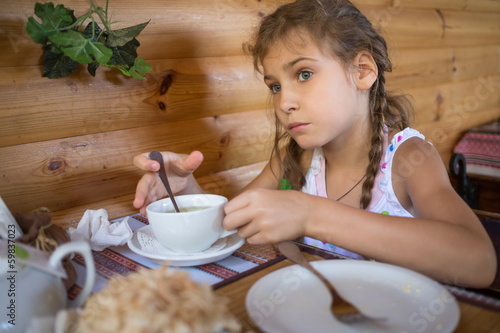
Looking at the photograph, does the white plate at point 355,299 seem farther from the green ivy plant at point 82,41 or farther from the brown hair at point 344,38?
the green ivy plant at point 82,41

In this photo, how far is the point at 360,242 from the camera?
0.77 m

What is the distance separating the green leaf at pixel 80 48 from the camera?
3.40ft

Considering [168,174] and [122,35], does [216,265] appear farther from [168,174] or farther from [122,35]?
[122,35]

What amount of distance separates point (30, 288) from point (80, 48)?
27.5 inches

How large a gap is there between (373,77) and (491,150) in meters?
1.51

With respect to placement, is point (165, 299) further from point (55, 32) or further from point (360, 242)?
point (55, 32)

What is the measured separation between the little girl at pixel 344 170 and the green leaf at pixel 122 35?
0.29m

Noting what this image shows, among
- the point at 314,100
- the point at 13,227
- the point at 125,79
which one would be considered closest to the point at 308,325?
the point at 13,227

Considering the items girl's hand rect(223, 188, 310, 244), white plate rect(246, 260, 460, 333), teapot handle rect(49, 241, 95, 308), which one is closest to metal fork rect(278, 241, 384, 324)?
white plate rect(246, 260, 460, 333)

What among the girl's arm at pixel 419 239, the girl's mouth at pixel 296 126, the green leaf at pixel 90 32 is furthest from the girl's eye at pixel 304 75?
the green leaf at pixel 90 32

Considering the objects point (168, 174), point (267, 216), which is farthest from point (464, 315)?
point (168, 174)

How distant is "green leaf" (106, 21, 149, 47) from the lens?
3.72ft

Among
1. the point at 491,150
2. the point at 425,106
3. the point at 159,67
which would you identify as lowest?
the point at 491,150

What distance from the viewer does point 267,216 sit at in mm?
757
